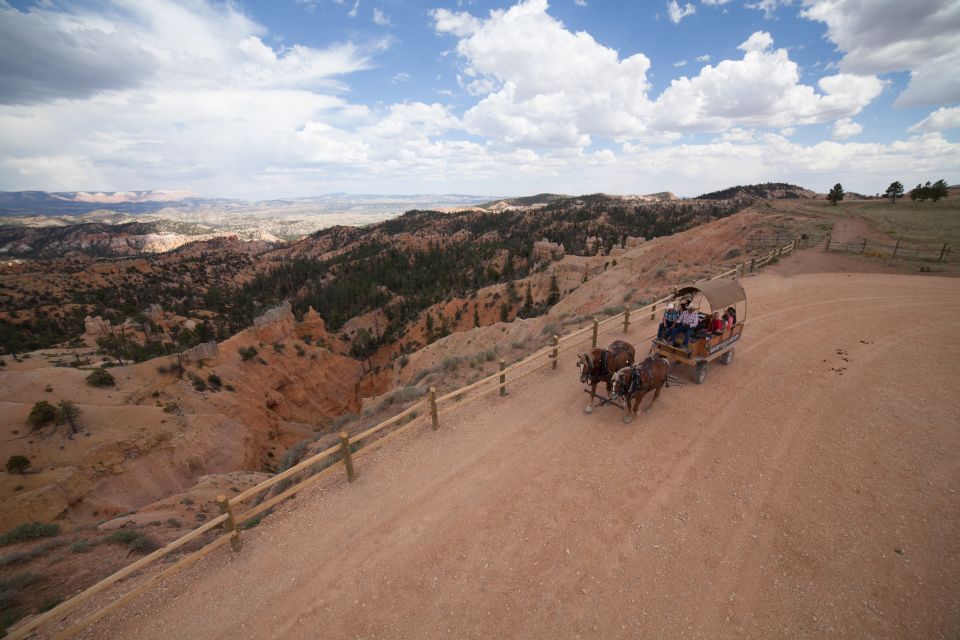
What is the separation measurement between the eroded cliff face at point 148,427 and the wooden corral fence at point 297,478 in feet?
33.4

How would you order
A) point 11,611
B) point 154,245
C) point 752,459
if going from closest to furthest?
point 11,611 → point 752,459 → point 154,245

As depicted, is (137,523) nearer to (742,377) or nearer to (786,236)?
(742,377)

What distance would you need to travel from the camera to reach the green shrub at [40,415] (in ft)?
61.6

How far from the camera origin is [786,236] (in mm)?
30781

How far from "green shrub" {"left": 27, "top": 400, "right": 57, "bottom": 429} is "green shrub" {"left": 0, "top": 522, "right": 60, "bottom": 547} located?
14.4 meters

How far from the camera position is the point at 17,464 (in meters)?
17.0

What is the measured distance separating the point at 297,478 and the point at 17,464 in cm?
1747

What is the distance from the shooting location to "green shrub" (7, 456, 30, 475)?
16844 mm

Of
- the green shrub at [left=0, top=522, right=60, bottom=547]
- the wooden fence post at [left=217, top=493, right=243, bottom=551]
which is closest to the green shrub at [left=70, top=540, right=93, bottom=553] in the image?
the green shrub at [left=0, top=522, right=60, bottom=547]

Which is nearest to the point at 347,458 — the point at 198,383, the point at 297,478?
the point at 297,478

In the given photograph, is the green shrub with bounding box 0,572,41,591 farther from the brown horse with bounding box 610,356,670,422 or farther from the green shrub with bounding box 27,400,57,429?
the green shrub with bounding box 27,400,57,429

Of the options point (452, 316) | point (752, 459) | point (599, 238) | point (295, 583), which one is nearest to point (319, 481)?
point (295, 583)

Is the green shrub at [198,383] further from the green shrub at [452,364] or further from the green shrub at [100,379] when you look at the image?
the green shrub at [452,364]

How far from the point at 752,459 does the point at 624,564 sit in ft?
12.1
